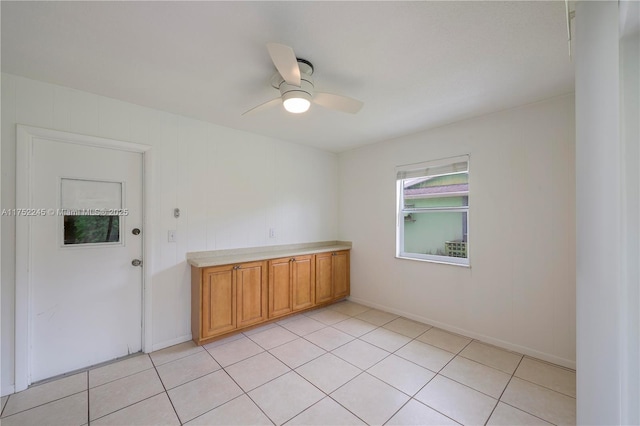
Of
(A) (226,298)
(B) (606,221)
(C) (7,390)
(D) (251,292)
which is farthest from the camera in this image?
(D) (251,292)

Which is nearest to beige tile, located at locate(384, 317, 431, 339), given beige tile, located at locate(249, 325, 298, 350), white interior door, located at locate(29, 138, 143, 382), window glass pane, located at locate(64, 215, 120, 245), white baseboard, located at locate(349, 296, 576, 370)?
white baseboard, located at locate(349, 296, 576, 370)

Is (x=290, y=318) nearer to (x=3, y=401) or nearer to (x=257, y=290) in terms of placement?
(x=257, y=290)

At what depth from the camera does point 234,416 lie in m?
1.82

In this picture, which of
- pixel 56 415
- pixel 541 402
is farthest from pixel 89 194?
pixel 541 402

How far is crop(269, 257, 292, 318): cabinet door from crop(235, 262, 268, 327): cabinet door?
85 mm

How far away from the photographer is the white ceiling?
1474 mm

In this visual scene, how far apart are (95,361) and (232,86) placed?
285 cm

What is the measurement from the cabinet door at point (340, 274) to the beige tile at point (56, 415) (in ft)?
9.71

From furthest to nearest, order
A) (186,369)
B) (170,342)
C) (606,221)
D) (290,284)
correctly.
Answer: (290,284) → (170,342) → (186,369) → (606,221)

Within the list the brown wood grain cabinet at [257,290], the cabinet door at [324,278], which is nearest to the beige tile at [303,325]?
the brown wood grain cabinet at [257,290]

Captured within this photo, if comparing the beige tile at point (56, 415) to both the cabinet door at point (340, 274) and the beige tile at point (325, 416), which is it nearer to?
the beige tile at point (325, 416)

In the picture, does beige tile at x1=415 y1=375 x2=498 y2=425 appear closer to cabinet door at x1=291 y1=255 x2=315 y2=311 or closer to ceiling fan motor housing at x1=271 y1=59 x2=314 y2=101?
cabinet door at x1=291 y1=255 x2=315 y2=311

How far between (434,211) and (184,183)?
123 inches

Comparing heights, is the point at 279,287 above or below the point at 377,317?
above
